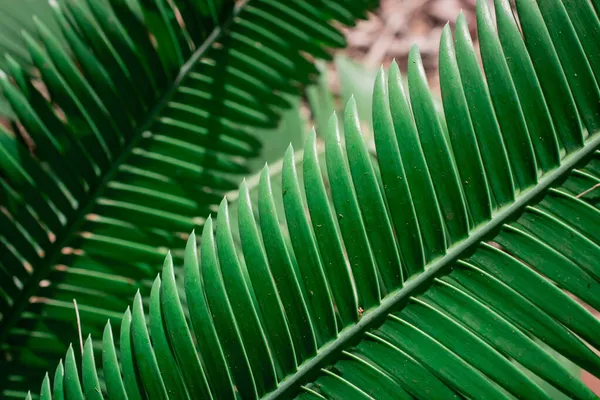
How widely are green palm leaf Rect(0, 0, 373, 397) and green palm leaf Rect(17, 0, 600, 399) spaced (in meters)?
0.30

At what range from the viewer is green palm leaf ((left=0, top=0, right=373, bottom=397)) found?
737 millimetres

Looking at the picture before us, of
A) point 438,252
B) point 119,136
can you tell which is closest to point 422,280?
point 438,252

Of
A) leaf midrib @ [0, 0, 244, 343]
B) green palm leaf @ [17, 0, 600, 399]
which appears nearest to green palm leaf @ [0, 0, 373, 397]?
leaf midrib @ [0, 0, 244, 343]

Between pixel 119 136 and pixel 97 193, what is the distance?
0.31 ft

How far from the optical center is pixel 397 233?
0.53 m

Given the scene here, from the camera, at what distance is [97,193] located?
0.79 meters

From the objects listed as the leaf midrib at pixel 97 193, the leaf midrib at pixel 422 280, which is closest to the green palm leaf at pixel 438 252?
the leaf midrib at pixel 422 280

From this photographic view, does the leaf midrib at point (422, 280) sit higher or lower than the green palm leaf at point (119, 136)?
lower

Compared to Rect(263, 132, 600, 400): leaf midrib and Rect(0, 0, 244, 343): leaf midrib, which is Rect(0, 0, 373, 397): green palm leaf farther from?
Rect(263, 132, 600, 400): leaf midrib

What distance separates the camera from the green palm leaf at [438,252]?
512 mm

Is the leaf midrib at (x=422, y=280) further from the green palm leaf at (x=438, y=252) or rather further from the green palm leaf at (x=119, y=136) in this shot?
Result: the green palm leaf at (x=119, y=136)

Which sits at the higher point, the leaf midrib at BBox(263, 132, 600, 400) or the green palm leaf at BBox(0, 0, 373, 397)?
the green palm leaf at BBox(0, 0, 373, 397)

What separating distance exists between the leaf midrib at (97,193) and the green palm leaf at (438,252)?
0.98 ft

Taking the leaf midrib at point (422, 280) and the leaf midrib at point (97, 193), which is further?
the leaf midrib at point (97, 193)
